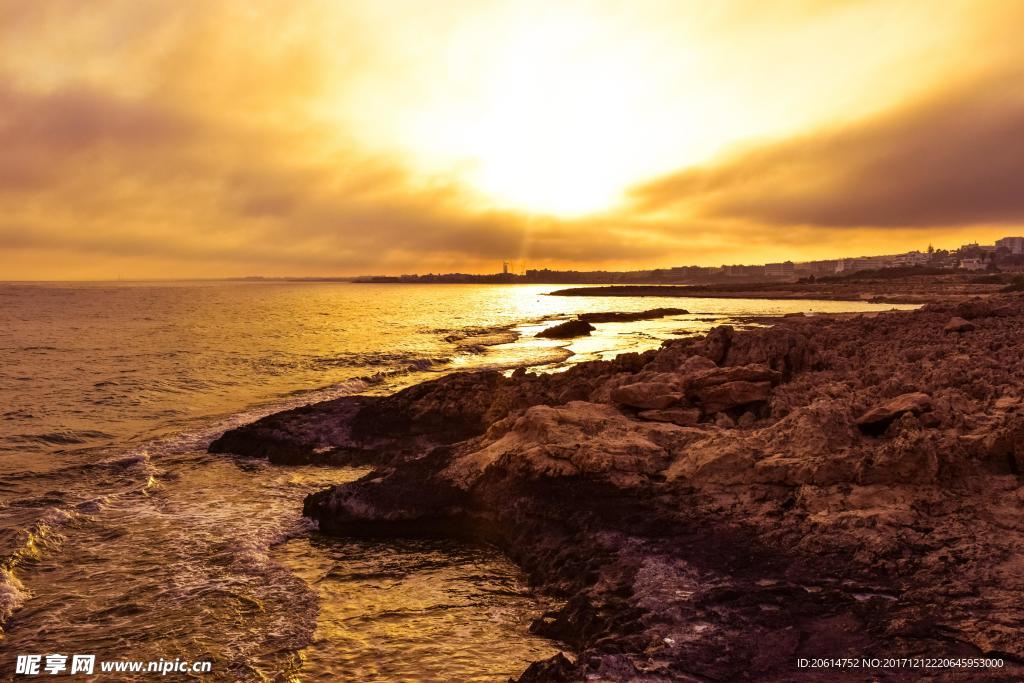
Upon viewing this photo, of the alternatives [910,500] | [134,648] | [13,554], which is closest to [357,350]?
[13,554]

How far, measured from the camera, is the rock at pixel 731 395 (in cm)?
1276

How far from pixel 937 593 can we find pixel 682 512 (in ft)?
10.0

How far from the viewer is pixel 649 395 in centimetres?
1308

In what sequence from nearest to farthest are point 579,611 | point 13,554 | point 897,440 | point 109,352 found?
point 579,611
point 897,440
point 13,554
point 109,352

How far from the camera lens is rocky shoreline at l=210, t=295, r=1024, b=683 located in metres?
5.66

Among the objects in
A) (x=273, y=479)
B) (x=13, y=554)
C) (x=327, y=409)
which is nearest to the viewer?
(x=13, y=554)

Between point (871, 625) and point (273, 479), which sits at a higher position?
point (871, 625)

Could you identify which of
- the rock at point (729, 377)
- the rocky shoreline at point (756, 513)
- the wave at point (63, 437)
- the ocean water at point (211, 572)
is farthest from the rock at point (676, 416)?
the wave at point (63, 437)

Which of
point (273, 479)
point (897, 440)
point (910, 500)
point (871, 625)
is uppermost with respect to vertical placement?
point (897, 440)

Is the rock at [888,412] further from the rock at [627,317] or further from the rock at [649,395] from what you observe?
the rock at [627,317]

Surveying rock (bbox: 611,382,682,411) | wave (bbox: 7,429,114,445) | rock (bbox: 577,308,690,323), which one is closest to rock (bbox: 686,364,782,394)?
rock (bbox: 611,382,682,411)

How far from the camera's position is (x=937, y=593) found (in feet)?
19.3

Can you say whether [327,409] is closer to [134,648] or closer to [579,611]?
[134,648]

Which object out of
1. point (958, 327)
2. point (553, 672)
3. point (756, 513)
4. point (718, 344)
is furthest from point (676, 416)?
point (958, 327)
